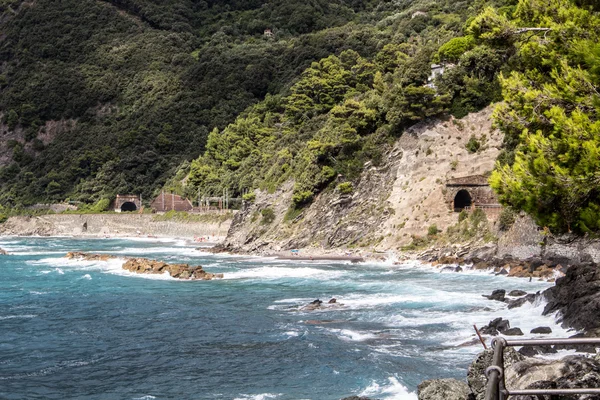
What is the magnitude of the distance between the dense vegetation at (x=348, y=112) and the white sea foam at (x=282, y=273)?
15.5 m

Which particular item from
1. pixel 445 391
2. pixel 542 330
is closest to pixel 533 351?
pixel 542 330

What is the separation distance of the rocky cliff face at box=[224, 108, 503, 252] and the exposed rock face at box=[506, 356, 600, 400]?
40.5 meters

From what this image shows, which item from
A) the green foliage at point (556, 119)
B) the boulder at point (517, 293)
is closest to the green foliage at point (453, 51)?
the boulder at point (517, 293)

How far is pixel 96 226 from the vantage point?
106938 millimetres

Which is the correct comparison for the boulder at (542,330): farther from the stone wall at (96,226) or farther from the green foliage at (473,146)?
the stone wall at (96,226)

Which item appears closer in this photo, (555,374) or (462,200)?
(555,374)

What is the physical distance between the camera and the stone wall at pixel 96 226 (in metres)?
98.3

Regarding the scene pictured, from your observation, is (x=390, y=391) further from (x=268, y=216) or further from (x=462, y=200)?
(x=268, y=216)

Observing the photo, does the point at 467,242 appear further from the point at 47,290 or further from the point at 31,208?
the point at 31,208

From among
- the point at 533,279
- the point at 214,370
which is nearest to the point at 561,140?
the point at 214,370

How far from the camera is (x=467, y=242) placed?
4691cm

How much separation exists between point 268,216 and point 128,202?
62114mm

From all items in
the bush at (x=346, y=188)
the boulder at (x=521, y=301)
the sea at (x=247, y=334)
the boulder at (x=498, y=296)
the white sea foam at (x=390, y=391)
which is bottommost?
the sea at (x=247, y=334)

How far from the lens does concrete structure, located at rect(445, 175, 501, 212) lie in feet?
162
